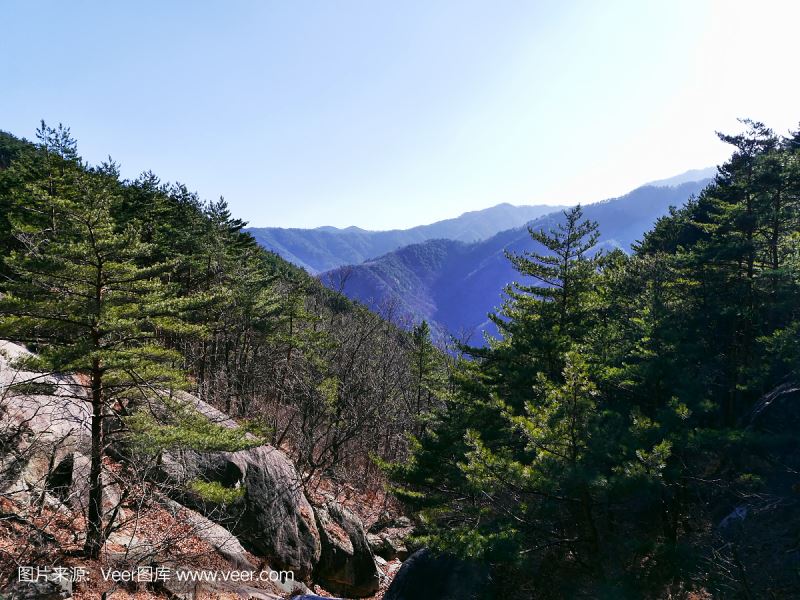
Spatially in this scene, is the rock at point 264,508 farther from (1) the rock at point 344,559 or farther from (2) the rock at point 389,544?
(2) the rock at point 389,544

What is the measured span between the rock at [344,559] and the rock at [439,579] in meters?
3.64

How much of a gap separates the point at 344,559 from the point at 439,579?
5783 mm

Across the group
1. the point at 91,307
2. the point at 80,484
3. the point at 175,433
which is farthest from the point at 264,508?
the point at 91,307

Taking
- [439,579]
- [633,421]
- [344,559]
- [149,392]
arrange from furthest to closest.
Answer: [344,559], [439,579], [633,421], [149,392]

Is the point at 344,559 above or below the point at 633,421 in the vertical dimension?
below

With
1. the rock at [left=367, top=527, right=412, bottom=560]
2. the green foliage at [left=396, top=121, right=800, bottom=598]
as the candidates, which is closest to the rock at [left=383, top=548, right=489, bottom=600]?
the green foliage at [left=396, top=121, right=800, bottom=598]

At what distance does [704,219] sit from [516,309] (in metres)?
23.5

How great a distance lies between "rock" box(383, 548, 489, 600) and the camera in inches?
503

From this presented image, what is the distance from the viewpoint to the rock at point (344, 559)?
674 inches

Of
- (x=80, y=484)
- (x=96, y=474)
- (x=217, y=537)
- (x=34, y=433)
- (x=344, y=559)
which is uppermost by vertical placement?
(x=34, y=433)

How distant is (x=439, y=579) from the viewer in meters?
13.2

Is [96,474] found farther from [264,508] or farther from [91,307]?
[264,508]

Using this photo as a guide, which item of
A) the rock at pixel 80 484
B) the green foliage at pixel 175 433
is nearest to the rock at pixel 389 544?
the rock at pixel 80 484

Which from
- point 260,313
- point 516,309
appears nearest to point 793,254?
point 516,309
